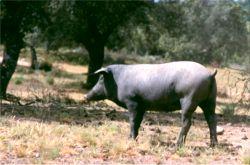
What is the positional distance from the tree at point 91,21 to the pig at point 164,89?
13.0 metres

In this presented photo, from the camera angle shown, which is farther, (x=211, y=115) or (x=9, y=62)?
(x=9, y=62)

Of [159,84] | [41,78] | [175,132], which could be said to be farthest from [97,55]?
[159,84]

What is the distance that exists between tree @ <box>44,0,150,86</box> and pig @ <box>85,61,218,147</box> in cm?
1301

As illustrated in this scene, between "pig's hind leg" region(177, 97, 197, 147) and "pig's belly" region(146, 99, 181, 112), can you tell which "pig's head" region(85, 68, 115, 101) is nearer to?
"pig's belly" region(146, 99, 181, 112)

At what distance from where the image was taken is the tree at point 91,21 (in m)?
24.9

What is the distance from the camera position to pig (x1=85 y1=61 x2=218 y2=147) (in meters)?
9.64

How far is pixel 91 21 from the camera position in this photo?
27688 mm

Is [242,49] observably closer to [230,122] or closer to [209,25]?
[209,25]

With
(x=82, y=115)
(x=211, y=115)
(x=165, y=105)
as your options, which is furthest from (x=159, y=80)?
(x=82, y=115)

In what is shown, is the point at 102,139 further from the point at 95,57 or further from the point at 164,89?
the point at 95,57

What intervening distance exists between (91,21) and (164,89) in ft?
59.7

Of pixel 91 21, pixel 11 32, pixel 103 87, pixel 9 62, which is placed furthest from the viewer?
pixel 91 21

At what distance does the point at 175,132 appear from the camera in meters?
12.2

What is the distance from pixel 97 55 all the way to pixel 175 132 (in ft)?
57.3
